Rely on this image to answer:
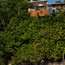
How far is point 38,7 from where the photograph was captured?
1788 centimetres

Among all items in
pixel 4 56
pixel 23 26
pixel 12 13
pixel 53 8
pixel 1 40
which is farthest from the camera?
pixel 53 8

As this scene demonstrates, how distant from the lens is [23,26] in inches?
404

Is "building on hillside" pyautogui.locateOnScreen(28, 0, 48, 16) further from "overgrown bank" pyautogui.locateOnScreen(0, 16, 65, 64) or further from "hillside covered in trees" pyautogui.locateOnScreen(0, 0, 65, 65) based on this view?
"overgrown bank" pyautogui.locateOnScreen(0, 16, 65, 64)

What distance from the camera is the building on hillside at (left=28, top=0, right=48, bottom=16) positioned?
16094mm

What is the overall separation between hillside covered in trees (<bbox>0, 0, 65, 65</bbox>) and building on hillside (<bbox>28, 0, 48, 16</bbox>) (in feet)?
13.6

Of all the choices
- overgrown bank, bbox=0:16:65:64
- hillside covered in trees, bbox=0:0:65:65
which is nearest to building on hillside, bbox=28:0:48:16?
hillside covered in trees, bbox=0:0:65:65

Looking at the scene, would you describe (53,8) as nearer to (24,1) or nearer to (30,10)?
(30,10)

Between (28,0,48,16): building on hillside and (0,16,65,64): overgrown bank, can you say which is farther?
(28,0,48,16): building on hillside

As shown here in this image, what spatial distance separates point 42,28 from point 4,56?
105 inches

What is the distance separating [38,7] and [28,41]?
9478 millimetres

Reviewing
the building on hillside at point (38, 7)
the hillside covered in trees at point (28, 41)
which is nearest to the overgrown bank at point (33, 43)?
the hillside covered in trees at point (28, 41)

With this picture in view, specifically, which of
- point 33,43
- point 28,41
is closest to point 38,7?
point 28,41

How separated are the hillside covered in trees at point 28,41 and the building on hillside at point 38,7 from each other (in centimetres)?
416

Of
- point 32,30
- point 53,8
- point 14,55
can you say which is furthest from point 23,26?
point 53,8
